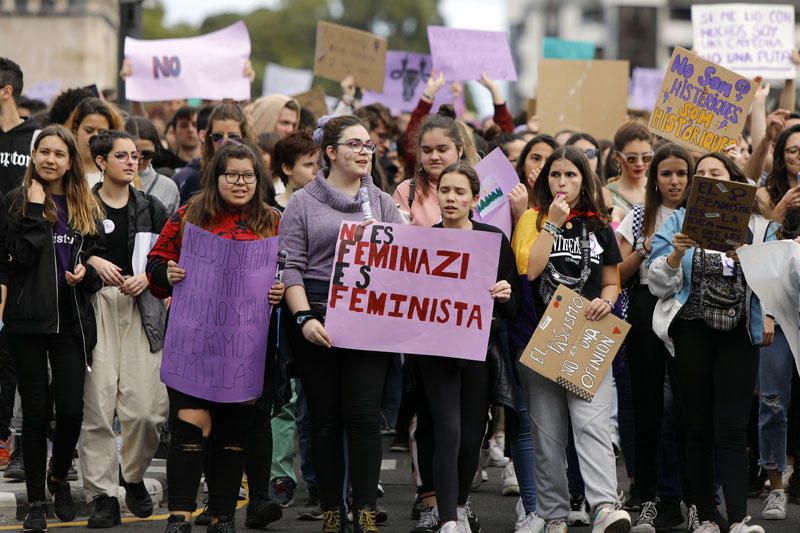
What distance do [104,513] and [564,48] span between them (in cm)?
1018

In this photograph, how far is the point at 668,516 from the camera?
347 inches

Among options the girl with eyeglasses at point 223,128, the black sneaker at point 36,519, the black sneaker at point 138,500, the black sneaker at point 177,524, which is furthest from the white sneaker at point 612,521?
the girl with eyeglasses at point 223,128

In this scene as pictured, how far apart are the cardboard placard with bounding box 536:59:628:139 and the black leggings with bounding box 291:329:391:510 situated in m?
6.69

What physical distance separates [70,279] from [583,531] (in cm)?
303

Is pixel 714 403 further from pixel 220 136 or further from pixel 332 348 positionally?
pixel 220 136

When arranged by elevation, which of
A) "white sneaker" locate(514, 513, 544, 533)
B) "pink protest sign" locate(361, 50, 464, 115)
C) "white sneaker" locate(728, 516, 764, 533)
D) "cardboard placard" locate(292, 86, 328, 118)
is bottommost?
"white sneaker" locate(514, 513, 544, 533)

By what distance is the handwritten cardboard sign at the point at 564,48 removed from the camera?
56.7 feet

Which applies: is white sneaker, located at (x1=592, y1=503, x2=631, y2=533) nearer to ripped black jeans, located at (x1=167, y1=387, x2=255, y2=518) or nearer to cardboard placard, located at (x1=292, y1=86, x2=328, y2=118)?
ripped black jeans, located at (x1=167, y1=387, x2=255, y2=518)

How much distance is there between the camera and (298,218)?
800cm

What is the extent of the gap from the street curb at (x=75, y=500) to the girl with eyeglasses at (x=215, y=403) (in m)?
1.27

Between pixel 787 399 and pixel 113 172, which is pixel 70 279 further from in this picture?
pixel 787 399

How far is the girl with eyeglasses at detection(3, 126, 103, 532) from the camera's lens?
8336 millimetres

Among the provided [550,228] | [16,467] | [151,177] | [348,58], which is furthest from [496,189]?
[348,58]

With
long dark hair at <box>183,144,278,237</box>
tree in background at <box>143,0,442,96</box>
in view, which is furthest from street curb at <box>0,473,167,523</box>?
tree in background at <box>143,0,442,96</box>
